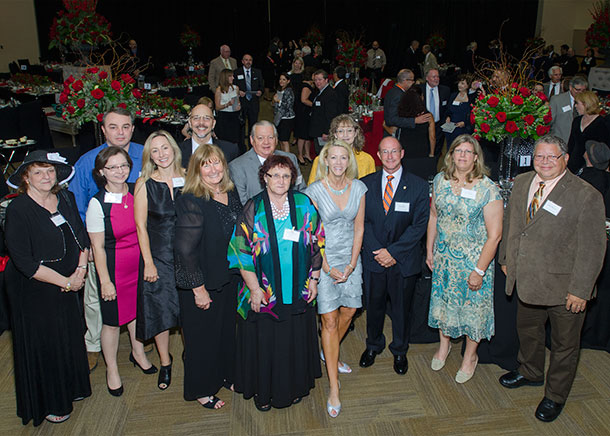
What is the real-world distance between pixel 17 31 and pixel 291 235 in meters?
15.2

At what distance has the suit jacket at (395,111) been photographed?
597 cm

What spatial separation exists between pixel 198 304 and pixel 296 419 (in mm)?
911

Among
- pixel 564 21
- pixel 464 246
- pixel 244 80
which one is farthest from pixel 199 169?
pixel 564 21

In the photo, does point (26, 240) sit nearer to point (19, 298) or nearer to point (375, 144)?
point (19, 298)

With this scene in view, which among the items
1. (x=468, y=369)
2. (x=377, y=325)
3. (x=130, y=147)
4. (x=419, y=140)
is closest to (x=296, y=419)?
(x=377, y=325)

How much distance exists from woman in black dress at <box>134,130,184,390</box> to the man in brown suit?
1970 millimetres

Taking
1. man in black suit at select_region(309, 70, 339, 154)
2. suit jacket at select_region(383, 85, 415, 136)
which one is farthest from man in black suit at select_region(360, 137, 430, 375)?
man in black suit at select_region(309, 70, 339, 154)

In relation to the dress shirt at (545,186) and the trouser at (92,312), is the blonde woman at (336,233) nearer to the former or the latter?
the dress shirt at (545,186)

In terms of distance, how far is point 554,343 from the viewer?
9.80ft

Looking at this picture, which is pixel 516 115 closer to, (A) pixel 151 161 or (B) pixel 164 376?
(A) pixel 151 161

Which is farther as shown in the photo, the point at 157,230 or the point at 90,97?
the point at 90,97

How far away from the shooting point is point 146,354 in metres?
3.71

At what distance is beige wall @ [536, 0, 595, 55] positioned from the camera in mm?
18828

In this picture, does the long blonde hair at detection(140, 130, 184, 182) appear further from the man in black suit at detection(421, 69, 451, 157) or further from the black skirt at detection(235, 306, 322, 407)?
the man in black suit at detection(421, 69, 451, 157)
